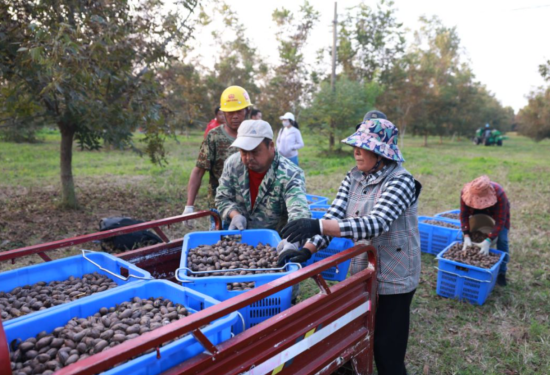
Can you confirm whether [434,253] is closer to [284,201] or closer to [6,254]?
[284,201]

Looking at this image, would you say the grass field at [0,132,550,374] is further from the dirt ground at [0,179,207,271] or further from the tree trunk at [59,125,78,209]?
the tree trunk at [59,125,78,209]

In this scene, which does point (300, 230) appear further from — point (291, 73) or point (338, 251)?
point (291, 73)

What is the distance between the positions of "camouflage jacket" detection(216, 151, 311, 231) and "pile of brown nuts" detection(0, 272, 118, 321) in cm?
112

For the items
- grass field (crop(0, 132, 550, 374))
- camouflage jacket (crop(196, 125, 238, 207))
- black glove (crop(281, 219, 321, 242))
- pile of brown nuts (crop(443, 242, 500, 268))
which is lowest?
grass field (crop(0, 132, 550, 374))

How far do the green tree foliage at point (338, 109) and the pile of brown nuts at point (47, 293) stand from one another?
15529mm

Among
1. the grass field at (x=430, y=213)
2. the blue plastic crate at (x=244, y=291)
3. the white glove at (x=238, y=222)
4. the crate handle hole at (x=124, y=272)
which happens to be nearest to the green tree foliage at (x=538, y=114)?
the grass field at (x=430, y=213)

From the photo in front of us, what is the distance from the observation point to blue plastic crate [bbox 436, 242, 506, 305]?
4235mm

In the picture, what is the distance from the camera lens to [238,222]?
2.95 meters

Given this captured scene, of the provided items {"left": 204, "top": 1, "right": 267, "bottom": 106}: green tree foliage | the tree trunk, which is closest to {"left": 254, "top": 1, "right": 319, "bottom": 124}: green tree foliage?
{"left": 204, "top": 1, "right": 267, "bottom": 106}: green tree foliage

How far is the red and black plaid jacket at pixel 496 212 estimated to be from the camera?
4.48 meters

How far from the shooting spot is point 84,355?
58.9 inches

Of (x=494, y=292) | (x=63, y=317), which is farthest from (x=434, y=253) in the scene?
(x=63, y=317)

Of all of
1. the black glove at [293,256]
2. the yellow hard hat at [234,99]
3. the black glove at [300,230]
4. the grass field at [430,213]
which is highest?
the yellow hard hat at [234,99]

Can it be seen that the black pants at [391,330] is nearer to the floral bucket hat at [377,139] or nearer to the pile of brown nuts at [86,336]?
the floral bucket hat at [377,139]
